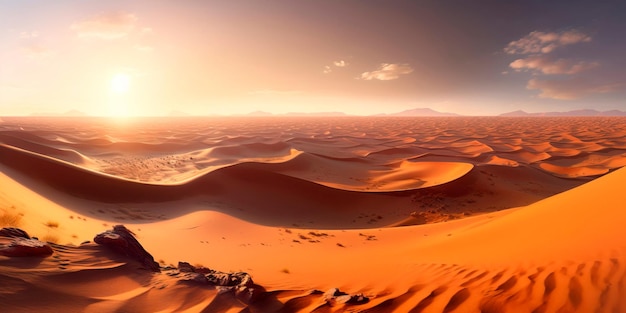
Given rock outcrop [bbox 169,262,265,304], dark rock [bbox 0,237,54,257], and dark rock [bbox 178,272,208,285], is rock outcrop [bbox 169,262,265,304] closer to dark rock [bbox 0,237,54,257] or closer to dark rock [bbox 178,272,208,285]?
dark rock [bbox 178,272,208,285]

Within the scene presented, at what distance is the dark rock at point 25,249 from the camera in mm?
3434

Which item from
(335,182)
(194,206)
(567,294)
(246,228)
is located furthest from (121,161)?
(567,294)

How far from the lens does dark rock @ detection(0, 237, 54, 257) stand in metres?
3.43

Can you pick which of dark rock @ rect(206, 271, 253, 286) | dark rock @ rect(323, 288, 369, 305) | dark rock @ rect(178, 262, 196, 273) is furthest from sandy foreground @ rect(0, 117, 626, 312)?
dark rock @ rect(178, 262, 196, 273)

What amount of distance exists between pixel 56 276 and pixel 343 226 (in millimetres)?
10226

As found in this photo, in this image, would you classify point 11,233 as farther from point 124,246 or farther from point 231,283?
point 231,283

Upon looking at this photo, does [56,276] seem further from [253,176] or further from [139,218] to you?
[253,176]

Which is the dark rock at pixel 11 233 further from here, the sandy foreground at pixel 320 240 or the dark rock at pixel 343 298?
the dark rock at pixel 343 298

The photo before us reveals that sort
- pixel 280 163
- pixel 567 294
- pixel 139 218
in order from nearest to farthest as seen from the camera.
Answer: pixel 567 294 → pixel 139 218 → pixel 280 163

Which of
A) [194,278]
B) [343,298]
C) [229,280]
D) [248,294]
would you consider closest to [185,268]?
[194,278]

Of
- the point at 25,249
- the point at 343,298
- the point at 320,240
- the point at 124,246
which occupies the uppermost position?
the point at 25,249

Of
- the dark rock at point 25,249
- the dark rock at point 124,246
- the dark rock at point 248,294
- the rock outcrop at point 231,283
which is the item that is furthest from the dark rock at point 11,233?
the dark rock at point 248,294

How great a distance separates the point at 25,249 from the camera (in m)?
3.57

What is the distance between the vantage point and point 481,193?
17.2m
